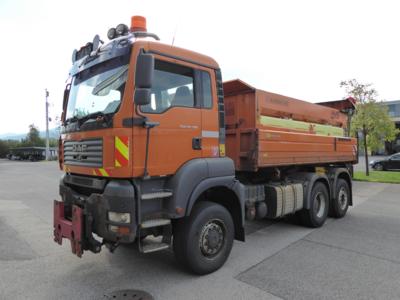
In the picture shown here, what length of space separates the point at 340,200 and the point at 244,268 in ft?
14.1

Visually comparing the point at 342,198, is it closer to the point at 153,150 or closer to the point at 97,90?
the point at 153,150

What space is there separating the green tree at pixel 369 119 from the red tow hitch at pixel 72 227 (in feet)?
51.1

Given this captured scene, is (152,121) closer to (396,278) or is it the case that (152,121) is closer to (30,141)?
(396,278)

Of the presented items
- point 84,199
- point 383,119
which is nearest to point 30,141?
point 383,119

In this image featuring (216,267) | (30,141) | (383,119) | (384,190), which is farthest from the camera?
(30,141)

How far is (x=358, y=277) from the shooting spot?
4230 mm

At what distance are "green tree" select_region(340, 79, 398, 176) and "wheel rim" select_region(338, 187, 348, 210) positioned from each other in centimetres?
968

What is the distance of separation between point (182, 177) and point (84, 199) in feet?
4.23

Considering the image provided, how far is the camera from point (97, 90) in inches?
164

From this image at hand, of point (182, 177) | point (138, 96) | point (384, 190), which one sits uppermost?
point (138, 96)

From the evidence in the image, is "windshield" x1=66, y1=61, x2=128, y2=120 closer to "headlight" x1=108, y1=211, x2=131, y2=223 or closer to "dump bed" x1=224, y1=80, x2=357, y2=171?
"headlight" x1=108, y1=211, x2=131, y2=223

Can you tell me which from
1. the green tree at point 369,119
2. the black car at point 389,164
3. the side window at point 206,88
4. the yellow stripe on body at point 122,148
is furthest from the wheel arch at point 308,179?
the black car at point 389,164

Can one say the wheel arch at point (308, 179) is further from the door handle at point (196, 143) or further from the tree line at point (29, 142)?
the tree line at point (29, 142)

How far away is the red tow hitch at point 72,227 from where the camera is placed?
3.87 metres
